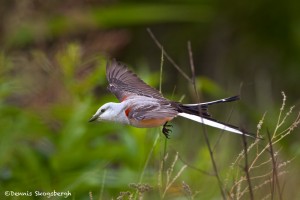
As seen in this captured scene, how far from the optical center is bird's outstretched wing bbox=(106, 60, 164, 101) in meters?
3.21

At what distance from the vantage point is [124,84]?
3.39 metres

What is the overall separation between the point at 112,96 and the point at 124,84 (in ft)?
5.40

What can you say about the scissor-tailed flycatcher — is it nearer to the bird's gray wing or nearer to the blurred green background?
the bird's gray wing

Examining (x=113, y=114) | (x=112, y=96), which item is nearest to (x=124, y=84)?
(x=113, y=114)

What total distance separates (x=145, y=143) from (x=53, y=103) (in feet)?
2.21

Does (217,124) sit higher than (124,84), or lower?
lower

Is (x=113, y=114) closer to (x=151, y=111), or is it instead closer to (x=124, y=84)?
(x=151, y=111)

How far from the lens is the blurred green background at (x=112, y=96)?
4.29 metres

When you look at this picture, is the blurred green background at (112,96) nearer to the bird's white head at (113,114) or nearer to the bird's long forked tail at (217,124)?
the bird's long forked tail at (217,124)

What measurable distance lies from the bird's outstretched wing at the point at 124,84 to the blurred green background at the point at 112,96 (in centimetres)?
11

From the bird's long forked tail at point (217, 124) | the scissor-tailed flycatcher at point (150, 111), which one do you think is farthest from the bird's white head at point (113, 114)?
the bird's long forked tail at point (217, 124)

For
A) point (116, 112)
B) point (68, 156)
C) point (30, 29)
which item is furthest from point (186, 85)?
point (116, 112)

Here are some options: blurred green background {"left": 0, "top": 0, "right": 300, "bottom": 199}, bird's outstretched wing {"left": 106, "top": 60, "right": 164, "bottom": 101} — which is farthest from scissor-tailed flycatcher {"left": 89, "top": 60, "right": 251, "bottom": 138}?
blurred green background {"left": 0, "top": 0, "right": 300, "bottom": 199}

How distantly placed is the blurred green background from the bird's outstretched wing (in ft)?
0.35
